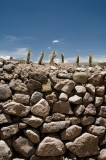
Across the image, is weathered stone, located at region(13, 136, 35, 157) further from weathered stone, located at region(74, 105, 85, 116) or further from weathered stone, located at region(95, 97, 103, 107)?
weathered stone, located at region(95, 97, 103, 107)

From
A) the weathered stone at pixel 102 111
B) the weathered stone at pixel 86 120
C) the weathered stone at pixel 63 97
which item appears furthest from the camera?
the weathered stone at pixel 102 111

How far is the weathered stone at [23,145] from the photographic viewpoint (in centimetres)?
624

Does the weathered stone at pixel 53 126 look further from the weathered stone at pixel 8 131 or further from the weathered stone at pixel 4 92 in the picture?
the weathered stone at pixel 4 92

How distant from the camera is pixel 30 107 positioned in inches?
249

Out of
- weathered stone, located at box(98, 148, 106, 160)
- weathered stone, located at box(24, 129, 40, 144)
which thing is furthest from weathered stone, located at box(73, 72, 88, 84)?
weathered stone, located at box(98, 148, 106, 160)

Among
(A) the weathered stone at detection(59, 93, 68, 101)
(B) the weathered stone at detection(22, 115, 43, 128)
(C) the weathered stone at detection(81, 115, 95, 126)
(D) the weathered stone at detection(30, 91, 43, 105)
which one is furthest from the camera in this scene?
(C) the weathered stone at detection(81, 115, 95, 126)

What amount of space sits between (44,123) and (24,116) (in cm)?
49

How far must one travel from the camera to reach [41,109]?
20.6ft

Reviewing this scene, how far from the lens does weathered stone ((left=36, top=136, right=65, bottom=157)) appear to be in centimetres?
627

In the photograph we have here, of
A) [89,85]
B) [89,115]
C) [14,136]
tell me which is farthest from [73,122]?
[14,136]

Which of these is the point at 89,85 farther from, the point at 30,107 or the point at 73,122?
the point at 30,107

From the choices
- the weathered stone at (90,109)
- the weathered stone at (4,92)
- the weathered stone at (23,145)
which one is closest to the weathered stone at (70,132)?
the weathered stone at (90,109)

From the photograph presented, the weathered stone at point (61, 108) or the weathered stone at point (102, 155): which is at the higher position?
the weathered stone at point (61, 108)

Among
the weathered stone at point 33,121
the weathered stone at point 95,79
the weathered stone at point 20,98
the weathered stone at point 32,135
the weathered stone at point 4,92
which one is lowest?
the weathered stone at point 32,135
